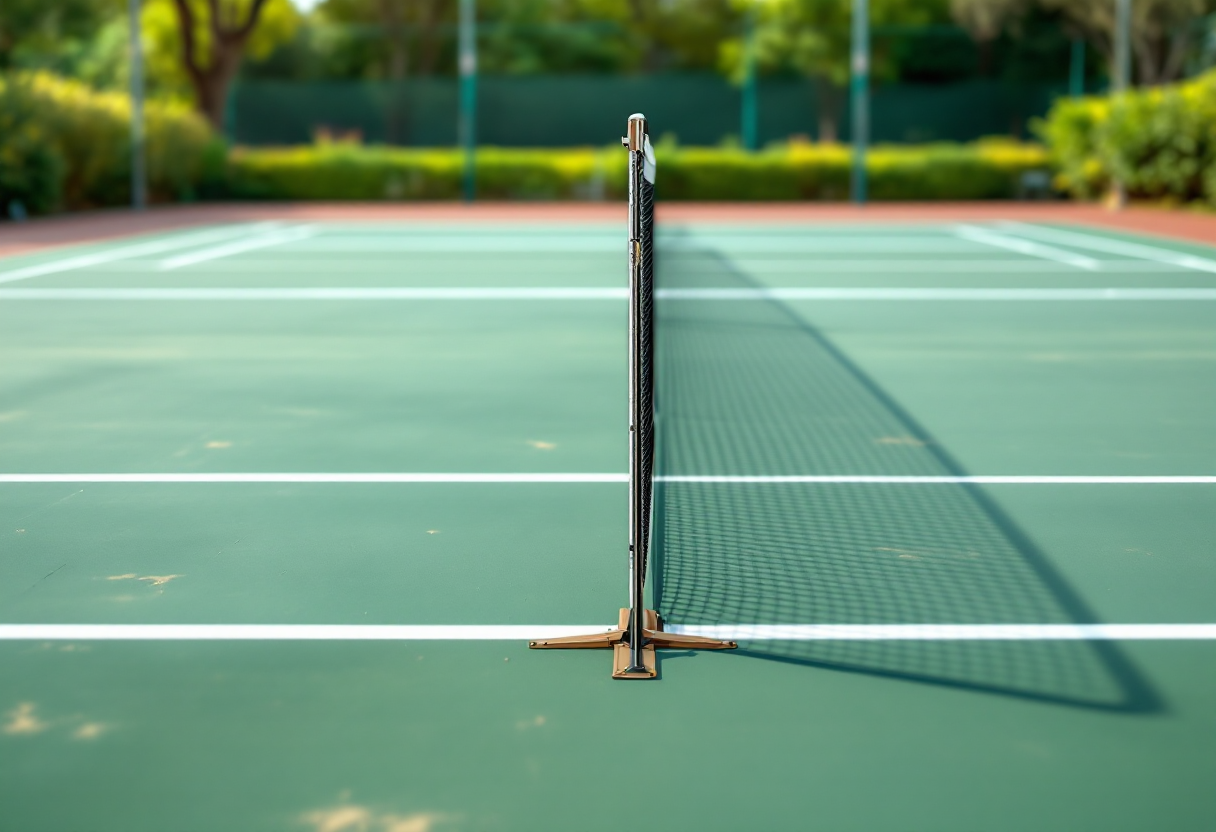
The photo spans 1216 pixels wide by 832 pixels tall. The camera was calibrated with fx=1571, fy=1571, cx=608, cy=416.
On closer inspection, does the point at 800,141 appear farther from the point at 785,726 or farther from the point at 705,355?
the point at 785,726

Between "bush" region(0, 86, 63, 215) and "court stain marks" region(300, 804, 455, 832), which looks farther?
"bush" region(0, 86, 63, 215)

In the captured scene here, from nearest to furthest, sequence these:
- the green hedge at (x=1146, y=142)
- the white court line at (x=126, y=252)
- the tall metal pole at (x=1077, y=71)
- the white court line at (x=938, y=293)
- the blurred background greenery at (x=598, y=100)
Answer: the white court line at (x=938, y=293) < the white court line at (x=126, y=252) < the green hedge at (x=1146, y=142) < the blurred background greenery at (x=598, y=100) < the tall metal pole at (x=1077, y=71)

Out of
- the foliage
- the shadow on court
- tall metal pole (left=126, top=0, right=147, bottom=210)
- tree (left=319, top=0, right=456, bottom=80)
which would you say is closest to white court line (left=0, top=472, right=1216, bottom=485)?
the shadow on court

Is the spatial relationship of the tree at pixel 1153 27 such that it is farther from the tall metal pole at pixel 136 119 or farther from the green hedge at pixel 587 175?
the tall metal pole at pixel 136 119

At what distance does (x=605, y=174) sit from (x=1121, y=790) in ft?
104

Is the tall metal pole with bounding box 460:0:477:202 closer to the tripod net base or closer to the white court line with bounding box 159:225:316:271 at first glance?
the white court line with bounding box 159:225:316:271

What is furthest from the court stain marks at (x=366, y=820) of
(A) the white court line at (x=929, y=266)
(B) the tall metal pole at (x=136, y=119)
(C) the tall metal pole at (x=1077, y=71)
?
(C) the tall metal pole at (x=1077, y=71)

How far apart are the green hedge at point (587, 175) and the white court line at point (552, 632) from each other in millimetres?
30211

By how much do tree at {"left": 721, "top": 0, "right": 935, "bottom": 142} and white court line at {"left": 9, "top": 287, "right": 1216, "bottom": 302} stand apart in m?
26.9

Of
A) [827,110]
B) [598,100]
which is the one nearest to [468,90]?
[598,100]

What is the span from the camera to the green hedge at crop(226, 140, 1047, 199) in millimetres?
34625

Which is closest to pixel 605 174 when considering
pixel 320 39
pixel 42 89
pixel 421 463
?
pixel 42 89

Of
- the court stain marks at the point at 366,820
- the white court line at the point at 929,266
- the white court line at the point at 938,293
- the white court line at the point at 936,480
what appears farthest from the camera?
the white court line at the point at 929,266

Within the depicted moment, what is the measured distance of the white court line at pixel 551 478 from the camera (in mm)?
6605
